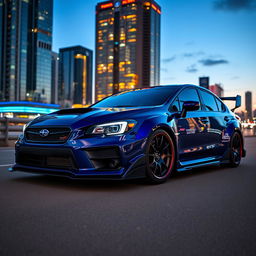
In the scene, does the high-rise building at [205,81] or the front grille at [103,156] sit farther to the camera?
the high-rise building at [205,81]

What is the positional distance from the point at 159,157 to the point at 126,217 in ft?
6.12

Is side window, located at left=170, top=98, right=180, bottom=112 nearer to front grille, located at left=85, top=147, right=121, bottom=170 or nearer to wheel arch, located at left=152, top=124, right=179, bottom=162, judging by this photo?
wheel arch, located at left=152, top=124, right=179, bottom=162

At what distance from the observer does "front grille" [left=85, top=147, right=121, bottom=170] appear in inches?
165

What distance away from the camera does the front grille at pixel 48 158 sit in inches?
167

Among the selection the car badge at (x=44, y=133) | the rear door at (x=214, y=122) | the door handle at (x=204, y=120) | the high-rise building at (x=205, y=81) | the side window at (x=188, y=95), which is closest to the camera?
the car badge at (x=44, y=133)

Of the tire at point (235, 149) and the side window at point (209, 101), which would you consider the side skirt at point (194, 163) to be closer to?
the tire at point (235, 149)

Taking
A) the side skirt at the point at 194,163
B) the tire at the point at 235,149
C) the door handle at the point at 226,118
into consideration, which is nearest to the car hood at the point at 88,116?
the side skirt at the point at 194,163

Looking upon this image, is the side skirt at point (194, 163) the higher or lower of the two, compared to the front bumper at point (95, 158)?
lower

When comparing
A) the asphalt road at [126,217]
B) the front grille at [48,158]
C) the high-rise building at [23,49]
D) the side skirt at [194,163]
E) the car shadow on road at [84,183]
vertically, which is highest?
the high-rise building at [23,49]

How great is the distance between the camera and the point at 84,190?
4312 mm

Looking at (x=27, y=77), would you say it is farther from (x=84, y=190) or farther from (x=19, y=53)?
(x=84, y=190)

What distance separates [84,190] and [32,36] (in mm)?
160003

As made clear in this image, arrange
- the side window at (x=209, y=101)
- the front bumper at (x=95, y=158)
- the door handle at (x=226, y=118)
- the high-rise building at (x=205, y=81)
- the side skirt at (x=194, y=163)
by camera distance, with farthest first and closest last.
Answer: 1. the high-rise building at (x=205, y=81)
2. the door handle at (x=226, y=118)
3. the side window at (x=209, y=101)
4. the side skirt at (x=194, y=163)
5. the front bumper at (x=95, y=158)

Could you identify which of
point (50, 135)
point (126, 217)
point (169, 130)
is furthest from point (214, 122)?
point (126, 217)
